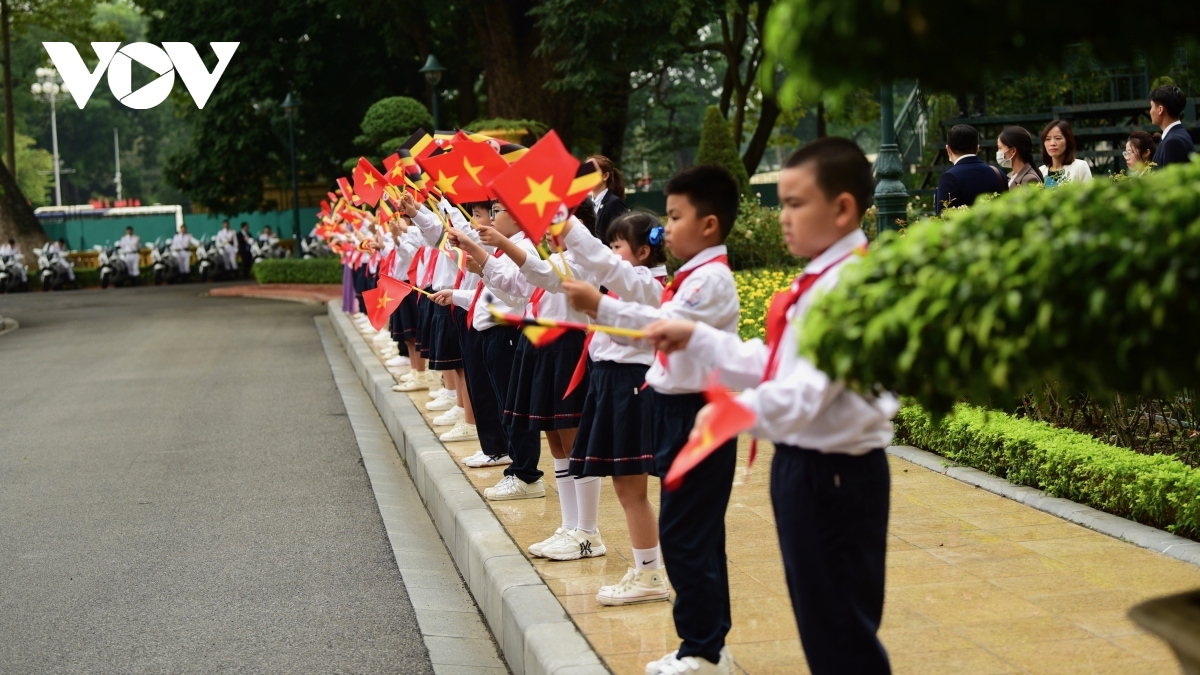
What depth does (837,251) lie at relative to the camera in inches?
133

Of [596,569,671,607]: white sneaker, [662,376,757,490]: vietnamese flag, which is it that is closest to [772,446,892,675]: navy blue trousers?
[662,376,757,490]: vietnamese flag

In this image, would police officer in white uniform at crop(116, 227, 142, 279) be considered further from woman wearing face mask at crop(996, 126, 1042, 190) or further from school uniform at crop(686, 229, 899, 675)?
school uniform at crop(686, 229, 899, 675)

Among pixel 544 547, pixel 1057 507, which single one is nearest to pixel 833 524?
pixel 544 547

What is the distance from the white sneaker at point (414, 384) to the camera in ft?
39.8

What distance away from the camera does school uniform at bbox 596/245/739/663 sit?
4230 millimetres

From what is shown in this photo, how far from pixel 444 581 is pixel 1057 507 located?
2.99m

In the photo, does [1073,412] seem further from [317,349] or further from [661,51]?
[661,51]

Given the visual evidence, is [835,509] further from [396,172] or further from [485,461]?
[396,172]

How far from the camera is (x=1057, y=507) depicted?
6445 mm

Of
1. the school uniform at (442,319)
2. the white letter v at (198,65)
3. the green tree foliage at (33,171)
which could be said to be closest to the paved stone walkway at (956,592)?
the school uniform at (442,319)

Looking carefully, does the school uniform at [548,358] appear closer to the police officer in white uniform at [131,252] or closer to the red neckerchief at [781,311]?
the red neckerchief at [781,311]

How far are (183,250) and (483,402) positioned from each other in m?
32.2

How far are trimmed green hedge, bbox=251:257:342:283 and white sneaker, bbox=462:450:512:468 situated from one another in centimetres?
2486

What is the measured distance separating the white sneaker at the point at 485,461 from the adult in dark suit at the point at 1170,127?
412 cm
